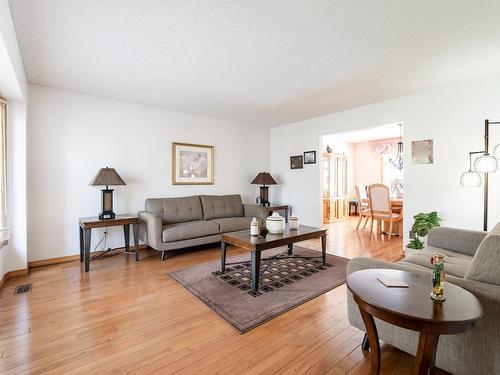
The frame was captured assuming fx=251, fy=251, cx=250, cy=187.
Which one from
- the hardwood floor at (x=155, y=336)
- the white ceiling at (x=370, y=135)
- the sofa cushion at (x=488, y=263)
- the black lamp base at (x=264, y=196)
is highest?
the white ceiling at (x=370, y=135)

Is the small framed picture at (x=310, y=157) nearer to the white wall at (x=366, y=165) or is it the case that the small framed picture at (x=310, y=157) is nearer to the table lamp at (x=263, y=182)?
the table lamp at (x=263, y=182)

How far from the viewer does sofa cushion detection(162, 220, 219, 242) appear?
3473 millimetres

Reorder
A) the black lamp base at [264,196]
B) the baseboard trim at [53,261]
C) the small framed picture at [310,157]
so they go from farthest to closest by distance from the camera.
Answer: the black lamp base at [264,196] → the small framed picture at [310,157] → the baseboard trim at [53,261]

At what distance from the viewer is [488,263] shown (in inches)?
51.3

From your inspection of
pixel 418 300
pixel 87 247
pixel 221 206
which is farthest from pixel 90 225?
pixel 418 300

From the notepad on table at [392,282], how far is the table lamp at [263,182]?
149 inches

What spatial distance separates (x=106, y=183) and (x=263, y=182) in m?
2.80

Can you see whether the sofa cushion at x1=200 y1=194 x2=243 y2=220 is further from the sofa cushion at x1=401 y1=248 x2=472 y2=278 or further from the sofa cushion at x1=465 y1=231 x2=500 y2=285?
the sofa cushion at x1=465 y1=231 x2=500 y2=285

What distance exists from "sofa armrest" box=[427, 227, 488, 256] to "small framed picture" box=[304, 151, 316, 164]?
2.65 m

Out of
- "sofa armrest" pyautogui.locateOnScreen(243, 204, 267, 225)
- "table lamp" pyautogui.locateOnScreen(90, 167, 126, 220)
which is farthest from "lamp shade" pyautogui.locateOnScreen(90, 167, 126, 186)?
"sofa armrest" pyautogui.locateOnScreen(243, 204, 267, 225)

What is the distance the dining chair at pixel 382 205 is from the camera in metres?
4.75

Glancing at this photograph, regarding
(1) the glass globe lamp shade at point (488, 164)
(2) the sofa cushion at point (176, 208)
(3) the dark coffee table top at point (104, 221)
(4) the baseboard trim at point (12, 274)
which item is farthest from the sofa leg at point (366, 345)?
(4) the baseboard trim at point (12, 274)

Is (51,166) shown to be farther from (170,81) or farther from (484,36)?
(484,36)

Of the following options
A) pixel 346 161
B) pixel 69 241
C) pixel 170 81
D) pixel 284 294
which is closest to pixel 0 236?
pixel 69 241
